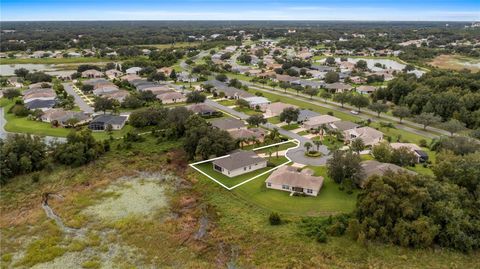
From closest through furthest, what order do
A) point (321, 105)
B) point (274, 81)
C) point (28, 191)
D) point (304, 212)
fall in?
point (304, 212) < point (28, 191) < point (321, 105) < point (274, 81)

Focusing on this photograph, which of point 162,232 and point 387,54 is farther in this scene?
point 387,54

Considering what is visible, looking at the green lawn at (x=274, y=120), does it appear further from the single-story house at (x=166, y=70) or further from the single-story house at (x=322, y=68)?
the single-story house at (x=322, y=68)

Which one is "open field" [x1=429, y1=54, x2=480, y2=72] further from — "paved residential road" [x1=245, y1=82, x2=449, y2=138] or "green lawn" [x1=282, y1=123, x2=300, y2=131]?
"green lawn" [x1=282, y1=123, x2=300, y2=131]

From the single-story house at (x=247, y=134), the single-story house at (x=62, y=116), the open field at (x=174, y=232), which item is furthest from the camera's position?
the single-story house at (x=62, y=116)

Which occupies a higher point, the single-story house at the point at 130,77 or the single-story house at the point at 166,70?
the single-story house at the point at 166,70

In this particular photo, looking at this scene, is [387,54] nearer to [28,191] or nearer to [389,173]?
[389,173]

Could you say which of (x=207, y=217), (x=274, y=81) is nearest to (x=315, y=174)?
(x=207, y=217)

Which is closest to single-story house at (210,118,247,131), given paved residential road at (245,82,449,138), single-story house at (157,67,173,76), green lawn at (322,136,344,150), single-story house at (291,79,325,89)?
green lawn at (322,136,344,150)

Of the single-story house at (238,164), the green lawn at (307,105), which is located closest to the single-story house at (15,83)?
the green lawn at (307,105)
